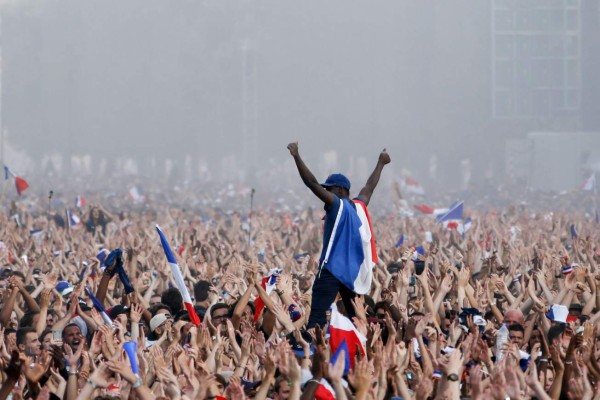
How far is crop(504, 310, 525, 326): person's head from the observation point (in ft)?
30.9

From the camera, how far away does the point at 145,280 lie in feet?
42.8

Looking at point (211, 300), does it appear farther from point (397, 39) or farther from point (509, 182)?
point (397, 39)

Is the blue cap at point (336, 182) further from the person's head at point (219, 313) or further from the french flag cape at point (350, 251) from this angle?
the person's head at point (219, 313)

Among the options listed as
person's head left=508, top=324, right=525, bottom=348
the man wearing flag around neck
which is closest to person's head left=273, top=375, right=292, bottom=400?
person's head left=508, top=324, right=525, bottom=348

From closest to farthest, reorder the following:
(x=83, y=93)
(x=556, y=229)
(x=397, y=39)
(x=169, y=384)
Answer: (x=169, y=384) < (x=556, y=229) < (x=397, y=39) < (x=83, y=93)

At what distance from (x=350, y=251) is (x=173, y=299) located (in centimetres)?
189

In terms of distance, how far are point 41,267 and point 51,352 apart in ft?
21.3

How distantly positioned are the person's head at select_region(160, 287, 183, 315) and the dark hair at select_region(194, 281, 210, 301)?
10.7 inches

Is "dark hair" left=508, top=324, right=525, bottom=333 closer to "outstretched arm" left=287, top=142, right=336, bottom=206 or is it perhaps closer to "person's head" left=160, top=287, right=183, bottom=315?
"outstretched arm" left=287, top=142, right=336, bottom=206

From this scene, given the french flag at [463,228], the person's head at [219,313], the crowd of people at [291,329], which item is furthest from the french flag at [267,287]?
the french flag at [463,228]

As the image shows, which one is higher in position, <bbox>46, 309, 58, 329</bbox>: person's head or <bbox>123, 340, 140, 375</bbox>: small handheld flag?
<bbox>123, 340, 140, 375</bbox>: small handheld flag

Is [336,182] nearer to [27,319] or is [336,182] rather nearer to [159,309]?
[159,309]

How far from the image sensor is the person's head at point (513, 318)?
942 cm

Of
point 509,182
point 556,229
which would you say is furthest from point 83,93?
point 556,229
